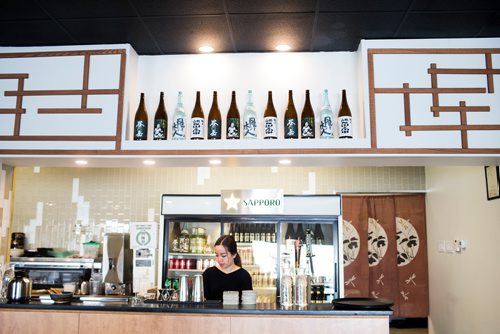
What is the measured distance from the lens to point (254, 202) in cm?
534

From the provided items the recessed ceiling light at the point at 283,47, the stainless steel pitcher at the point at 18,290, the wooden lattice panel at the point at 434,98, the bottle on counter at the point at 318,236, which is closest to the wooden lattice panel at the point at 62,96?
the stainless steel pitcher at the point at 18,290

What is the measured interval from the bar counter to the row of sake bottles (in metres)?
1.16

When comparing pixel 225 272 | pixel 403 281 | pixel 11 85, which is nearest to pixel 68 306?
pixel 225 272

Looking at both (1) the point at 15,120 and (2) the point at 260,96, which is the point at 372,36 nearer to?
(2) the point at 260,96

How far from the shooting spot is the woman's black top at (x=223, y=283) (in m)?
3.96

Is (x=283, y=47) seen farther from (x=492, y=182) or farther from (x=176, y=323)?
(x=492, y=182)

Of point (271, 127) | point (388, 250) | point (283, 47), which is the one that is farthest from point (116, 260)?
point (388, 250)

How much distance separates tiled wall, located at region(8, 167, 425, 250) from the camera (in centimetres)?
610

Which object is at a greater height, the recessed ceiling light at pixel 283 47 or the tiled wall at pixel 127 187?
the recessed ceiling light at pixel 283 47

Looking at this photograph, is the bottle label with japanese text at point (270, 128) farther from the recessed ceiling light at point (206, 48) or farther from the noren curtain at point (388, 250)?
the noren curtain at point (388, 250)

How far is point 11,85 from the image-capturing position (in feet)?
11.8

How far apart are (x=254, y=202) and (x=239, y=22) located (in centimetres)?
258

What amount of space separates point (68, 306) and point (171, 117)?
4.83ft

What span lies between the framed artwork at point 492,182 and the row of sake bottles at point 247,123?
1.55 meters
